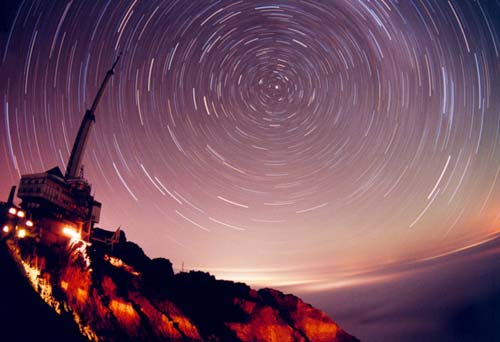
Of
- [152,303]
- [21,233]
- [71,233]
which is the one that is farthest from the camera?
[71,233]

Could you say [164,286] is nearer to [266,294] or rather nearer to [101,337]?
[101,337]

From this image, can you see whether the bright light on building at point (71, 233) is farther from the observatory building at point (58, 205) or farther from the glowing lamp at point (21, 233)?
the glowing lamp at point (21, 233)

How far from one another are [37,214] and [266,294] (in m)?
Answer: 48.5

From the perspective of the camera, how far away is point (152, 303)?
1679 inches

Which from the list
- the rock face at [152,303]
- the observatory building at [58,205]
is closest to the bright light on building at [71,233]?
the observatory building at [58,205]

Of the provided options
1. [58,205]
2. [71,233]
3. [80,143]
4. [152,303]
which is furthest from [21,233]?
[80,143]

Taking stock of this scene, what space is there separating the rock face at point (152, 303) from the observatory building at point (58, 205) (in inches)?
272

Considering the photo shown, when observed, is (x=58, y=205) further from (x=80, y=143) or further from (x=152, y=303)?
(x=152, y=303)

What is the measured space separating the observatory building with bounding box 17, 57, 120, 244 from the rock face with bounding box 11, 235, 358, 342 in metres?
6.90

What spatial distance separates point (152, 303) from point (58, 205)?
28.8 metres

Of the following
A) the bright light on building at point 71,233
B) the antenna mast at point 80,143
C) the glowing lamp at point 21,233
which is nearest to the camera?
the glowing lamp at point 21,233

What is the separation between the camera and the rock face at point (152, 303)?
37062 mm

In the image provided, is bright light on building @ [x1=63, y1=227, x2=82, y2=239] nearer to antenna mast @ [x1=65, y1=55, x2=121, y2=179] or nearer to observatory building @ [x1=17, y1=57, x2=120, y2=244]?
observatory building @ [x1=17, y1=57, x2=120, y2=244]

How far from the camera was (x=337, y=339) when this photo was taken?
61594 millimetres
